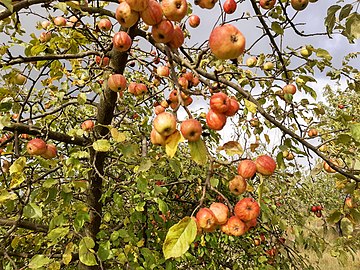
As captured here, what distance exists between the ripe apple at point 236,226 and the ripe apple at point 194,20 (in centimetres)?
244

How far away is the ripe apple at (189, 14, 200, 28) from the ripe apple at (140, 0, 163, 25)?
7.48ft

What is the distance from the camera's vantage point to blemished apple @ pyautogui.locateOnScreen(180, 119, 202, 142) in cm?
119

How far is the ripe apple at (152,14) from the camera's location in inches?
50.1

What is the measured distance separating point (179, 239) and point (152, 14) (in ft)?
2.66

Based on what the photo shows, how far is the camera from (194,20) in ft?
11.3

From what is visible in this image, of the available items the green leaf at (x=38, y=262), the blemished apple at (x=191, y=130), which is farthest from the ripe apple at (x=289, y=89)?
the green leaf at (x=38, y=262)

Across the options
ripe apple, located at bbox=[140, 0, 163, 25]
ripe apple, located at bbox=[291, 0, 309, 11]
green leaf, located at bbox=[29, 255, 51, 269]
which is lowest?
green leaf, located at bbox=[29, 255, 51, 269]

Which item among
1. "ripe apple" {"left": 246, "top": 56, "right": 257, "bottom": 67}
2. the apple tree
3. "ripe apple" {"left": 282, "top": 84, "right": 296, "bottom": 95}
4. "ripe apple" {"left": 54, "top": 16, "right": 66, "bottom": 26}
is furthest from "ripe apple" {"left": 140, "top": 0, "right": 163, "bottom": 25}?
"ripe apple" {"left": 246, "top": 56, "right": 257, "bottom": 67}

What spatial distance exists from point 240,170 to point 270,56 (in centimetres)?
213

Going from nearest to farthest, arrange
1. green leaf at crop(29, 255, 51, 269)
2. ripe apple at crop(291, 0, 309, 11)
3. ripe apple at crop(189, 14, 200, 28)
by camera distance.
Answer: green leaf at crop(29, 255, 51, 269) → ripe apple at crop(291, 0, 309, 11) → ripe apple at crop(189, 14, 200, 28)

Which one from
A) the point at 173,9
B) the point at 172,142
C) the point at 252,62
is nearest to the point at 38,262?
the point at 172,142

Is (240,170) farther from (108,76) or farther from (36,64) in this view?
(36,64)

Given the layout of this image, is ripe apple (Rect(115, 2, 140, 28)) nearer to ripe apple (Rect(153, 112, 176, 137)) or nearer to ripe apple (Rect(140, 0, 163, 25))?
Answer: ripe apple (Rect(140, 0, 163, 25))

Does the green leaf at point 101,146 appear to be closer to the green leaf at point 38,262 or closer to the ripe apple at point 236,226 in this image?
the green leaf at point 38,262
